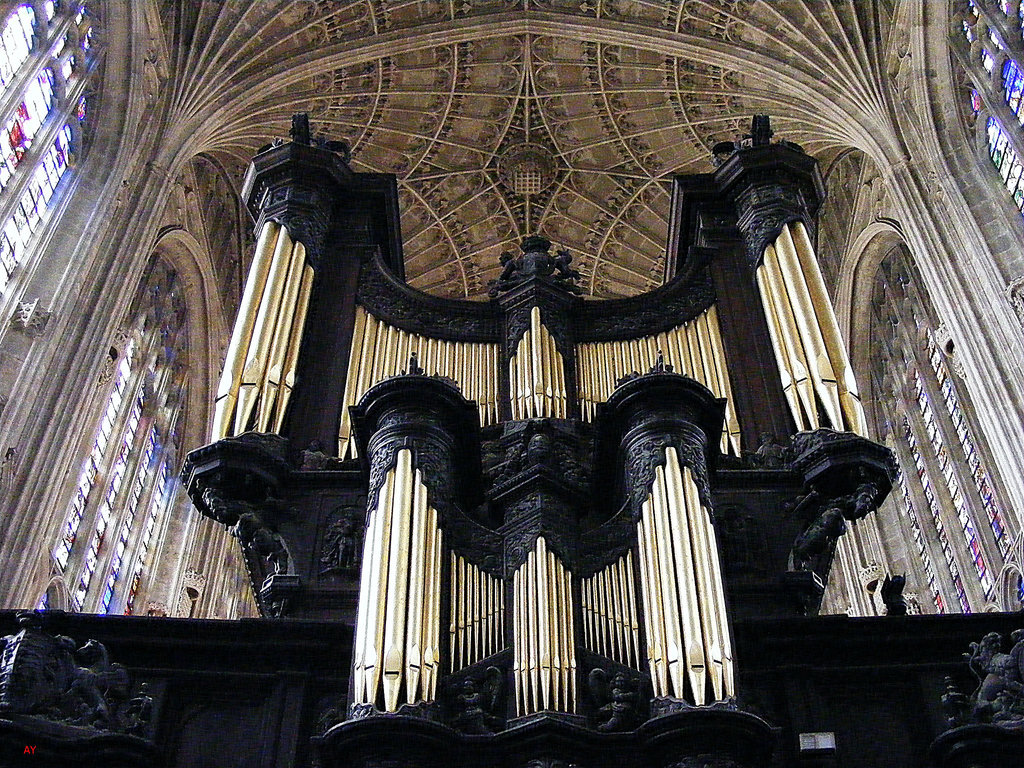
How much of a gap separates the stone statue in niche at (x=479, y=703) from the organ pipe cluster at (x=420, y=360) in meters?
3.66

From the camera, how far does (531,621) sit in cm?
754

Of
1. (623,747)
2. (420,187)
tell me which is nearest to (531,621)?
(623,747)

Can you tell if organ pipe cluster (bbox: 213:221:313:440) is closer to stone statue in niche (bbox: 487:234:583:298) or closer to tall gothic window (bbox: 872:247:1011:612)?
stone statue in niche (bbox: 487:234:583:298)

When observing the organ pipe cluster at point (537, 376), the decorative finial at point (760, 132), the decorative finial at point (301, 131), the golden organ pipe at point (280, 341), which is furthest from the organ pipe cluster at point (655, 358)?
the decorative finial at point (301, 131)

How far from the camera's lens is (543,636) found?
740cm

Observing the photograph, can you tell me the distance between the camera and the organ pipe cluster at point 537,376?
10375 mm

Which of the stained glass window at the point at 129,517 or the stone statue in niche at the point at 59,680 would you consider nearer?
the stone statue in niche at the point at 59,680

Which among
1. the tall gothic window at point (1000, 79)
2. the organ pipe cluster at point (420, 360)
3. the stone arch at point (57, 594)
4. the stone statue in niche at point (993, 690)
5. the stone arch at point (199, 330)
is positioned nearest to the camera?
the stone statue in niche at point (993, 690)

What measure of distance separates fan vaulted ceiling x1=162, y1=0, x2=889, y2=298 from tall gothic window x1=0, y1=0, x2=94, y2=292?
274 centimetres

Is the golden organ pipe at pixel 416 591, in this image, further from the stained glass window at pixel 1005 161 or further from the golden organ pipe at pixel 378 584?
the stained glass window at pixel 1005 161

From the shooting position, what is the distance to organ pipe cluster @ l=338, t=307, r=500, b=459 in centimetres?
1085

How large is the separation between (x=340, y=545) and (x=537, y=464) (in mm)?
1617

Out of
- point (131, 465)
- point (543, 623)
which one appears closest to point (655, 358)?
point (543, 623)

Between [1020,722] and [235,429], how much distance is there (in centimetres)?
620
